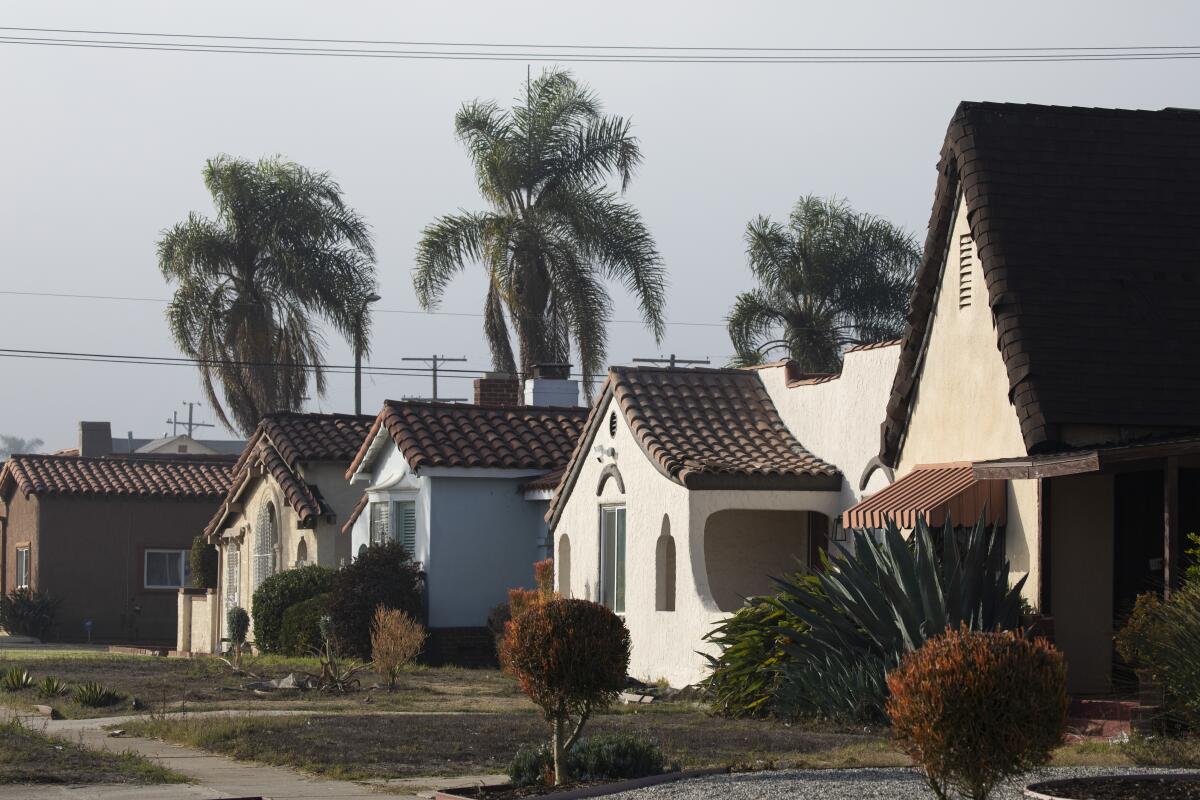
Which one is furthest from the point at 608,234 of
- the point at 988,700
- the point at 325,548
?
the point at 988,700

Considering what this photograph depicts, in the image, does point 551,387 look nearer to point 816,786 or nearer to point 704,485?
point 704,485

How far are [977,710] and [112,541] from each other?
3949 cm

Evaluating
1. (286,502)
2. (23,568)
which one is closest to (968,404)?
(286,502)

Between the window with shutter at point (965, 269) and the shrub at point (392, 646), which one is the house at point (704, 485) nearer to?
the window with shutter at point (965, 269)

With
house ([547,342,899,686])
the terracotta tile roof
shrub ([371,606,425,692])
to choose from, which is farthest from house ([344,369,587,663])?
the terracotta tile roof

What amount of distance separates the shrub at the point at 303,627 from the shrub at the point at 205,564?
9536 millimetres

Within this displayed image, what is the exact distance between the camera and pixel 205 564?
39656mm

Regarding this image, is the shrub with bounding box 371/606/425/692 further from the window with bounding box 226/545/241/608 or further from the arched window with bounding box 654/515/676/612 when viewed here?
the window with bounding box 226/545/241/608

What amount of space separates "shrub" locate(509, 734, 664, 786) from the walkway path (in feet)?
2.17

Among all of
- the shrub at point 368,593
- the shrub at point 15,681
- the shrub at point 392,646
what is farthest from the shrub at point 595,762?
the shrub at point 368,593

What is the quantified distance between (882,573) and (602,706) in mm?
4737

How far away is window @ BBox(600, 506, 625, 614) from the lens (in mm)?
24875

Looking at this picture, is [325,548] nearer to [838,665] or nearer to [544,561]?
[544,561]

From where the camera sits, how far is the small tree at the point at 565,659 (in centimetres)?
1201
